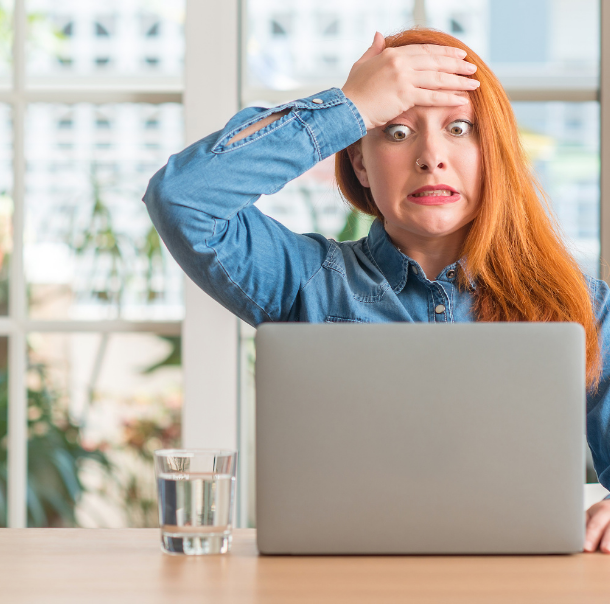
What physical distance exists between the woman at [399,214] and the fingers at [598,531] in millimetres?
432

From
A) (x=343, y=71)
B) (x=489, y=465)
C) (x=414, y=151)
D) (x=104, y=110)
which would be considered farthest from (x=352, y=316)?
(x=104, y=110)

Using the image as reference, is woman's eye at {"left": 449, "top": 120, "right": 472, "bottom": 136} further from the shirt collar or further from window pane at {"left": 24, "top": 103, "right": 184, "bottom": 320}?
window pane at {"left": 24, "top": 103, "right": 184, "bottom": 320}

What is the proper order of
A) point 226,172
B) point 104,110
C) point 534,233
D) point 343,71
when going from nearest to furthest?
point 226,172
point 534,233
point 343,71
point 104,110

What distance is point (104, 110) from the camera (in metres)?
2.35

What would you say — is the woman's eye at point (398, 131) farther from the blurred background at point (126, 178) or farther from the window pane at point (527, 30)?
the window pane at point (527, 30)

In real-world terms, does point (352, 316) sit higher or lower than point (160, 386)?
higher

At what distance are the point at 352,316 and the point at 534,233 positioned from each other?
1.11 ft

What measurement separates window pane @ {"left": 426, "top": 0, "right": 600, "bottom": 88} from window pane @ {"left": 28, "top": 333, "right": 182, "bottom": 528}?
4.44 feet

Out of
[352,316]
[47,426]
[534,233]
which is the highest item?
[534,233]

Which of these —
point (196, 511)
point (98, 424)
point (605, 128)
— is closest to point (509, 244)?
point (196, 511)

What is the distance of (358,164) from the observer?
53.4 inches

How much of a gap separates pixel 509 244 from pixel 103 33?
1749mm

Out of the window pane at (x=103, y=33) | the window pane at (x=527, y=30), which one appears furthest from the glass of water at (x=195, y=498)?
the window pane at (x=103, y=33)

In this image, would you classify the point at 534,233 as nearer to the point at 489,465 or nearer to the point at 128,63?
the point at 489,465
